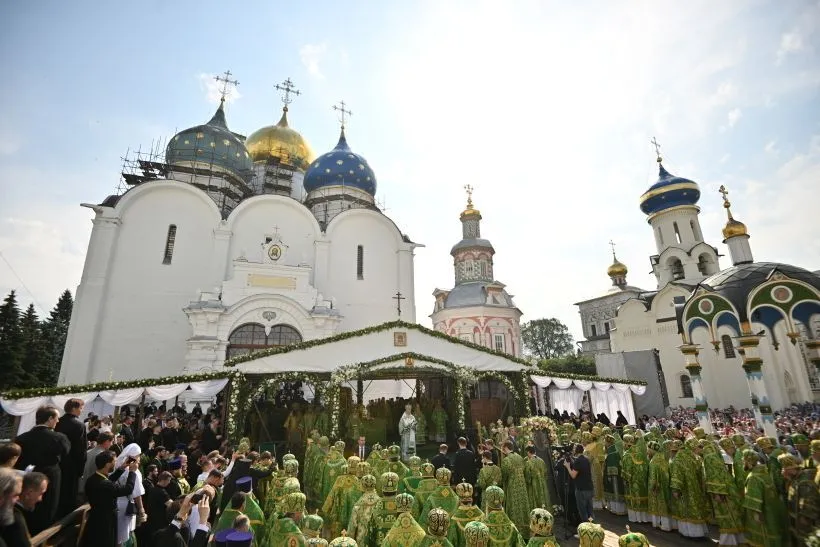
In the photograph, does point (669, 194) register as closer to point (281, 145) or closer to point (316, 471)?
point (281, 145)

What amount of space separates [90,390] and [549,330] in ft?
174

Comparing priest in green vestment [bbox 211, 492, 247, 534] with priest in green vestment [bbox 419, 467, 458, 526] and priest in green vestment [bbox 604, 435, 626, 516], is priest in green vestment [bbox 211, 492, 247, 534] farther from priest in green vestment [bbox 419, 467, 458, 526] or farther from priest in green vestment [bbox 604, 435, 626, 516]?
priest in green vestment [bbox 604, 435, 626, 516]

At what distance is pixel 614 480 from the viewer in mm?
8188

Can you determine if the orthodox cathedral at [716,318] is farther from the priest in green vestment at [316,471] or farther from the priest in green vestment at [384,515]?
the priest in green vestment at [384,515]

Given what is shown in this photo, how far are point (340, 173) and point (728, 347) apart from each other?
80.1ft

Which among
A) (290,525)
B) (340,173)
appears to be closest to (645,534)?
(290,525)

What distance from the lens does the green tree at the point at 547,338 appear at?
54.7 meters

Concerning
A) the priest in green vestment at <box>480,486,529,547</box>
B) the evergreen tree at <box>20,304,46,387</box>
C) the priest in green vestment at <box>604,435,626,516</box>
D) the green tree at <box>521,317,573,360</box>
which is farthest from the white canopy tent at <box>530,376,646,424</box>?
the green tree at <box>521,317,573,360</box>

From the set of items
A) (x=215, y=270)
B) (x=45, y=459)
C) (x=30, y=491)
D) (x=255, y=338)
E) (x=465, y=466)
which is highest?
(x=215, y=270)

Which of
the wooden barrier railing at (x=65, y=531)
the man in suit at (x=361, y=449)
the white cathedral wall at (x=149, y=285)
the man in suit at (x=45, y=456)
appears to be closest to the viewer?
the wooden barrier railing at (x=65, y=531)

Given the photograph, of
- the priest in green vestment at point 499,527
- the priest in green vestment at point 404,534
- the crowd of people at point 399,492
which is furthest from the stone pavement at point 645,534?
the priest in green vestment at point 404,534

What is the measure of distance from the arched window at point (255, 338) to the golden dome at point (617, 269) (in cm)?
3372

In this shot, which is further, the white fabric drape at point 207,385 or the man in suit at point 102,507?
the white fabric drape at point 207,385

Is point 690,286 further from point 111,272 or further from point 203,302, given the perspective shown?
point 111,272
